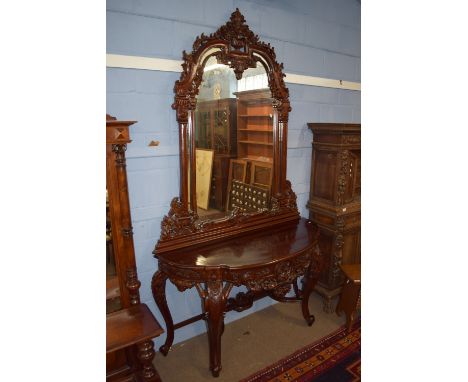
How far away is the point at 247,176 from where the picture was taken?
2.55 m

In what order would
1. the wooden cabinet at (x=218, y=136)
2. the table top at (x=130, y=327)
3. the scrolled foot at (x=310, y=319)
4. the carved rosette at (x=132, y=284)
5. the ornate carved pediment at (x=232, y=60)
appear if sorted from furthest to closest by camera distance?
the scrolled foot at (x=310, y=319) → the wooden cabinet at (x=218, y=136) → the ornate carved pediment at (x=232, y=60) → the carved rosette at (x=132, y=284) → the table top at (x=130, y=327)

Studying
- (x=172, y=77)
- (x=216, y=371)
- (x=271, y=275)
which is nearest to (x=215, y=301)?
(x=271, y=275)

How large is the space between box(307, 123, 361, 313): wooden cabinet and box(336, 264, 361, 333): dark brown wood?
165mm

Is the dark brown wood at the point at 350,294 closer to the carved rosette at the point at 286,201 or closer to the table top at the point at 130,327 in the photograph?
the carved rosette at the point at 286,201

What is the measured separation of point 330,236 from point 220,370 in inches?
59.1

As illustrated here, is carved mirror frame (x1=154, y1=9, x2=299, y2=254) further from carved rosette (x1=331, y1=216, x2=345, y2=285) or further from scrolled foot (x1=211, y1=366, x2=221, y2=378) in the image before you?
scrolled foot (x1=211, y1=366, x2=221, y2=378)

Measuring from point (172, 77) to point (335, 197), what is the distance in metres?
1.76

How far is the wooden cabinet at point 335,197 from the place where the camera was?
2.84 metres

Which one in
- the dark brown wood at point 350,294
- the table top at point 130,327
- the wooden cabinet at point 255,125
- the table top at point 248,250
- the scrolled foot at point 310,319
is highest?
the wooden cabinet at point 255,125

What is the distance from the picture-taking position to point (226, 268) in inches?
76.5

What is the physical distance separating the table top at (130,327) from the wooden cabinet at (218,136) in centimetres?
88

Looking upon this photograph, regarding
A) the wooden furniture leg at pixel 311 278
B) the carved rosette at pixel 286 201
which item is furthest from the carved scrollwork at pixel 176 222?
the wooden furniture leg at pixel 311 278

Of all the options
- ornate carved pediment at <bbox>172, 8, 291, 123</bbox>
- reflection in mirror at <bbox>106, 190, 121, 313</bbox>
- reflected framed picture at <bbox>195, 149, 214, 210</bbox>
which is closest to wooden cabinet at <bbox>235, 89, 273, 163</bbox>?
ornate carved pediment at <bbox>172, 8, 291, 123</bbox>
